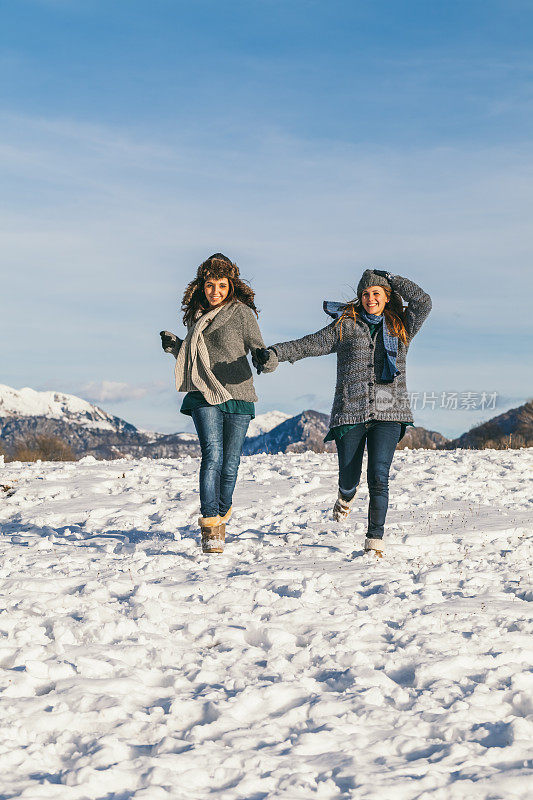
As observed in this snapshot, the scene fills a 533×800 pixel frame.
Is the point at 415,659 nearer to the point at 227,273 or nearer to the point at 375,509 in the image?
the point at 375,509

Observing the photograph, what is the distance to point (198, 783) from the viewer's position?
3.20 m

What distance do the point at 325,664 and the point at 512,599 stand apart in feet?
6.54

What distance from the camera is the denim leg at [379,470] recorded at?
23.2 feet

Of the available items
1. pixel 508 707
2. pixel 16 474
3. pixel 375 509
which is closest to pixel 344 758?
pixel 508 707

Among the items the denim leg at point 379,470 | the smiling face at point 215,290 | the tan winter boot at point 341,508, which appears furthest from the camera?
the tan winter boot at point 341,508

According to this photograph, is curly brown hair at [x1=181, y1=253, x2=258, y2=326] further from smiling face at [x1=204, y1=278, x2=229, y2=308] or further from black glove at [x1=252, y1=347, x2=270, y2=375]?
black glove at [x1=252, y1=347, x2=270, y2=375]

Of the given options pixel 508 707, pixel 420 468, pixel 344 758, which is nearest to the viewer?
pixel 344 758

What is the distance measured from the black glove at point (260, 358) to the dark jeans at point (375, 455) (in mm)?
1030

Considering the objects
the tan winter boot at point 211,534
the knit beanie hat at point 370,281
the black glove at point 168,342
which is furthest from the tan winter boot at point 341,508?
the black glove at point 168,342

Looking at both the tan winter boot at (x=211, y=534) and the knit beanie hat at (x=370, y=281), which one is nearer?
the knit beanie hat at (x=370, y=281)

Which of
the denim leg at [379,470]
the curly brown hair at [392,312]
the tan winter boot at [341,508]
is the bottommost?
the tan winter boot at [341,508]

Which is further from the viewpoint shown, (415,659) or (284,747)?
(415,659)

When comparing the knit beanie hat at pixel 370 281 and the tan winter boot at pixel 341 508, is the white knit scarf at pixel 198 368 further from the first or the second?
the tan winter boot at pixel 341 508

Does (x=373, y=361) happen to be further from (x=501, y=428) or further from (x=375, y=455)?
(x=501, y=428)
